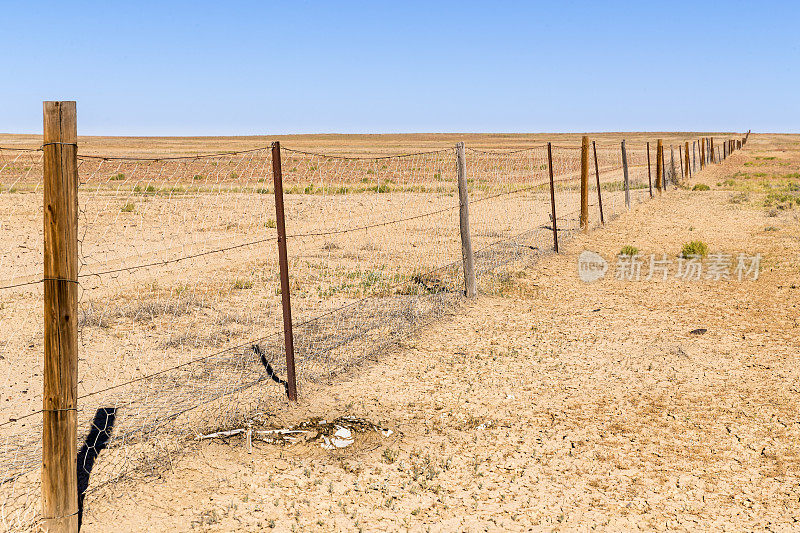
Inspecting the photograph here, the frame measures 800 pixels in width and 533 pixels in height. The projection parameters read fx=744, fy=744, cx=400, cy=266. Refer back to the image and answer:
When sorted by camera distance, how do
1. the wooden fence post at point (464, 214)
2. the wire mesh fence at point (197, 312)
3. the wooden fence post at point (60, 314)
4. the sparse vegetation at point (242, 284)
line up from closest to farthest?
the wooden fence post at point (60, 314)
the wire mesh fence at point (197, 312)
the wooden fence post at point (464, 214)
the sparse vegetation at point (242, 284)

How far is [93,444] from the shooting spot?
5.23 metres

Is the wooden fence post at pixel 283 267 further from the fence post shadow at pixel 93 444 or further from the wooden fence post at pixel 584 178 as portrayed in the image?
the wooden fence post at pixel 584 178

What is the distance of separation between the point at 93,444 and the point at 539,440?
318cm

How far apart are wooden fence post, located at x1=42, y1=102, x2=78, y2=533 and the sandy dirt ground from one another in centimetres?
40

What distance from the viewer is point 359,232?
17.4 meters

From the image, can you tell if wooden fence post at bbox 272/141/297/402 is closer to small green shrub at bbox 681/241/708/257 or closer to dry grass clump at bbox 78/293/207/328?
dry grass clump at bbox 78/293/207/328

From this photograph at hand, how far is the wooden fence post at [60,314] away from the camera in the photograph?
3.75 m

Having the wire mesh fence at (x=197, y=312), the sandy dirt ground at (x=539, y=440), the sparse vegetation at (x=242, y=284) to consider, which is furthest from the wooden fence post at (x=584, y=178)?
the sparse vegetation at (x=242, y=284)

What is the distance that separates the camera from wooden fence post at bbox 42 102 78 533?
3748 millimetres

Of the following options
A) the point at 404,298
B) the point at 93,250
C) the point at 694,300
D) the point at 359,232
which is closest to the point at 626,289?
the point at 694,300

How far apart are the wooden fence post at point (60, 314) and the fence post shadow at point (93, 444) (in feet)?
1.26

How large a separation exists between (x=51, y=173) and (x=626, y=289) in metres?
8.58

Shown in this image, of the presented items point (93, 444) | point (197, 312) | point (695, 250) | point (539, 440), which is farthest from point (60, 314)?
point (695, 250)

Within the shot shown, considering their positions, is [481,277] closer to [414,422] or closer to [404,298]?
[404,298]
